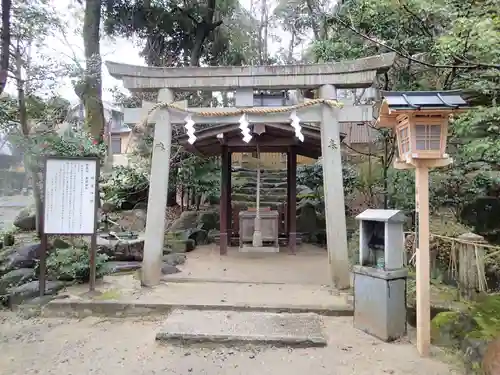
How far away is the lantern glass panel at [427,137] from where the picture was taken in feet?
12.7

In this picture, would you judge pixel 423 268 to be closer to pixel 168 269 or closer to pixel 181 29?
pixel 168 269

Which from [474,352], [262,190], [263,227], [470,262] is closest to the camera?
[474,352]

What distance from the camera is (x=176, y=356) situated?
157 inches

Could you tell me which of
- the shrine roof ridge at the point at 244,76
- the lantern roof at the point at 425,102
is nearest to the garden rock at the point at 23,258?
the shrine roof ridge at the point at 244,76

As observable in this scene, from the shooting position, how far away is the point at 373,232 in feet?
15.7

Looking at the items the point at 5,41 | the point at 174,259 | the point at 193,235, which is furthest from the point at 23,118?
the point at 193,235

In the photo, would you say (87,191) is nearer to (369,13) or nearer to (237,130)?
(237,130)

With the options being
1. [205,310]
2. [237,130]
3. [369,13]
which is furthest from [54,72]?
[369,13]

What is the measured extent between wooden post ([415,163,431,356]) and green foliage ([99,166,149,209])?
8971 mm

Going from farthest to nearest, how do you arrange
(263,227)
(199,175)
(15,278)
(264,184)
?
(264,184) → (199,175) → (263,227) → (15,278)

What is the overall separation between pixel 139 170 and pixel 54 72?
492 centimetres

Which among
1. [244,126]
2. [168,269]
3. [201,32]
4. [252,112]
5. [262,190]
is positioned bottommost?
[168,269]

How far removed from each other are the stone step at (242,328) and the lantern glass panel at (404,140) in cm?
231

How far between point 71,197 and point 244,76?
331 cm
